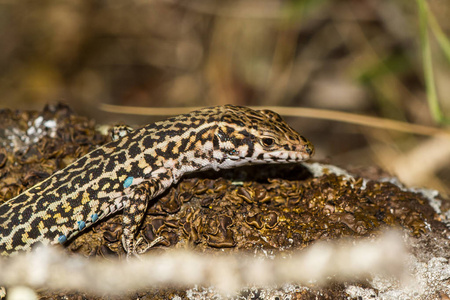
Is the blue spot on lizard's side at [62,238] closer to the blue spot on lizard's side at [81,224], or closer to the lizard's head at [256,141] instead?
the blue spot on lizard's side at [81,224]

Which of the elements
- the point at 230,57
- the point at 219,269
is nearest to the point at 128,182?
the point at 219,269

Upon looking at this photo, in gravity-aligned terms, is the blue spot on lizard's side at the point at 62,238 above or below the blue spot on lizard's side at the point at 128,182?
below

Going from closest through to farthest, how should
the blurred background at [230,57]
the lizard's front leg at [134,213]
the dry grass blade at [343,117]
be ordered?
the lizard's front leg at [134,213], the dry grass blade at [343,117], the blurred background at [230,57]

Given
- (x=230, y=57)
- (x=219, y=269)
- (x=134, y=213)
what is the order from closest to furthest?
(x=219, y=269)
(x=134, y=213)
(x=230, y=57)

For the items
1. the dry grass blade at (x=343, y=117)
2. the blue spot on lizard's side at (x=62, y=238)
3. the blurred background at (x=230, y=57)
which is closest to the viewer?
the blue spot on lizard's side at (x=62, y=238)

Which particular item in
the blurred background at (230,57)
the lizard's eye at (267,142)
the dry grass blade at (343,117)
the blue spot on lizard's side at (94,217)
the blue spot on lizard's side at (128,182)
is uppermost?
the blurred background at (230,57)

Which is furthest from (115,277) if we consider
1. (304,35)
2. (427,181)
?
(304,35)

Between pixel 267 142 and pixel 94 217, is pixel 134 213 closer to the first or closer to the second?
pixel 94 217

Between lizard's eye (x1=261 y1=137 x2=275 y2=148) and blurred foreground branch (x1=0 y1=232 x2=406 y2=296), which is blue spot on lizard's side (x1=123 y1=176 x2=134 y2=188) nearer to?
blurred foreground branch (x1=0 y1=232 x2=406 y2=296)

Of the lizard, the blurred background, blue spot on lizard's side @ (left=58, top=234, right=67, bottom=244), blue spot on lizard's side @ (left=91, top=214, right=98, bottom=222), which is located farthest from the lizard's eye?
the blurred background

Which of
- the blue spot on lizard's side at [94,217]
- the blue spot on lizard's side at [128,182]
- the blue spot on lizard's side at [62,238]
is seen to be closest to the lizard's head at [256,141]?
the blue spot on lizard's side at [128,182]
